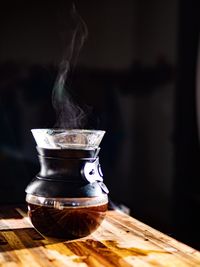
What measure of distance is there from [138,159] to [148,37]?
0.82 m

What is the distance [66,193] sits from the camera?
112 cm

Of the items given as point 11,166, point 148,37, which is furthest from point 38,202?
point 148,37

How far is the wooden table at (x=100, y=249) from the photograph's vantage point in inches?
39.6

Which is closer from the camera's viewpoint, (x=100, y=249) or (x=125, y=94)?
(x=100, y=249)

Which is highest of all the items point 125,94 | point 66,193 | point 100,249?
point 125,94

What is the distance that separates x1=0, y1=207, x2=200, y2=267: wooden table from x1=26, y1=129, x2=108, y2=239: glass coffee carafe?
0.05m

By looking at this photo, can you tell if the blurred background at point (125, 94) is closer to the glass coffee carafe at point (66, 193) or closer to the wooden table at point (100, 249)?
the wooden table at point (100, 249)

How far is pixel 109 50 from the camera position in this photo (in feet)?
8.84

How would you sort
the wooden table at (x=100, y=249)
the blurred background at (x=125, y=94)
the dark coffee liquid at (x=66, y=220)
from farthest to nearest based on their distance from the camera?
the blurred background at (x=125, y=94)
the dark coffee liquid at (x=66, y=220)
the wooden table at (x=100, y=249)

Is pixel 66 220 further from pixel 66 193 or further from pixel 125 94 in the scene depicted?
pixel 125 94

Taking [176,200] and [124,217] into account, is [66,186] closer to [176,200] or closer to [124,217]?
[124,217]

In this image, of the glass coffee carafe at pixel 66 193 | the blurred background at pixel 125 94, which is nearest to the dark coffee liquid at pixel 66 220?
the glass coffee carafe at pixel 66 193

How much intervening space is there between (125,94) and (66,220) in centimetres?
176

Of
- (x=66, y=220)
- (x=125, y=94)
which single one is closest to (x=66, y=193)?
(x=66, y=220)
